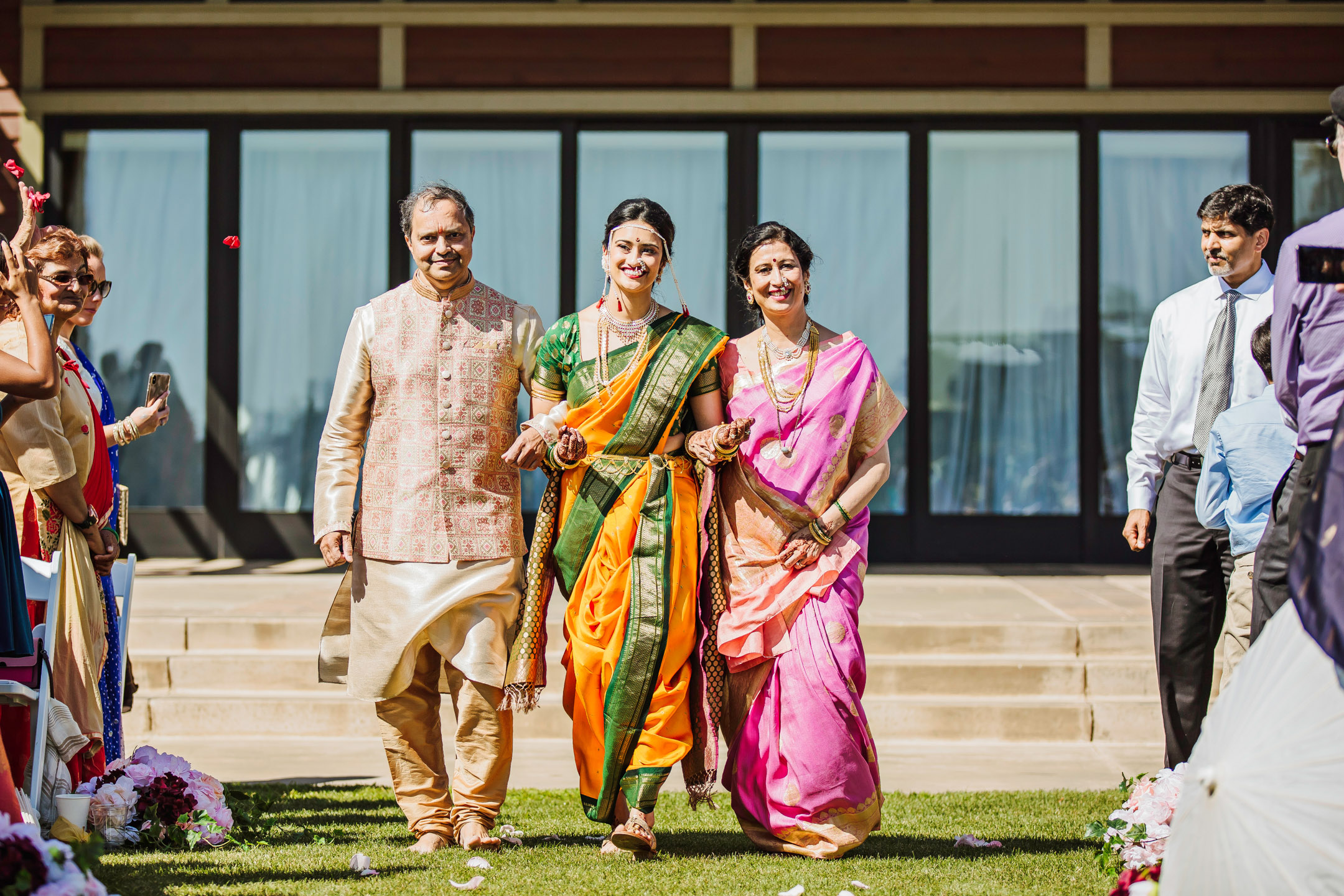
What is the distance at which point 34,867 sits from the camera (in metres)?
2.42

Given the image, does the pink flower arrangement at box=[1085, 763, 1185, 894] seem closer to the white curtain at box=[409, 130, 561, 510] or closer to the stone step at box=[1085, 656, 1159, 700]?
the stone step at box=[1085, 656, 1159, 700]

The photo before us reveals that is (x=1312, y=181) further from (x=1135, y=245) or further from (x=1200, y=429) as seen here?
(x=1200, y=429)

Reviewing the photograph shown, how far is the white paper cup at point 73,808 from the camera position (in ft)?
12.0

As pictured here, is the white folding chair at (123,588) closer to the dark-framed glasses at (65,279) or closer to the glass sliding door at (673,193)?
the dark-framed glasses at (65,279)

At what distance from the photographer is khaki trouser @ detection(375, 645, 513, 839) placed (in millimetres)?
4035

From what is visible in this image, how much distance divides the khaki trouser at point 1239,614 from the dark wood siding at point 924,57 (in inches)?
226

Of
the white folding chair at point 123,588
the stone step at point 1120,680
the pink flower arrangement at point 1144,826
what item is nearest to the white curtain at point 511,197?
the stone step at point 1120,680

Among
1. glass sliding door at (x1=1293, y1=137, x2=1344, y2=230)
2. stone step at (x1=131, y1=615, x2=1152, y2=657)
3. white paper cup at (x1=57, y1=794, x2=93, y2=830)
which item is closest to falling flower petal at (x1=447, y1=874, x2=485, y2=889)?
white paper cup at (x1=57, y1=794, x2=93, y2=830)

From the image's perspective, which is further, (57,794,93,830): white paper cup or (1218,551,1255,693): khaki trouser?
(1218,551,1255,693): khaki trouser

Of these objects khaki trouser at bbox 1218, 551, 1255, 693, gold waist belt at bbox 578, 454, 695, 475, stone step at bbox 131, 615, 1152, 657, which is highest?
gold waist belt at bbox 578, 454, 695, 475

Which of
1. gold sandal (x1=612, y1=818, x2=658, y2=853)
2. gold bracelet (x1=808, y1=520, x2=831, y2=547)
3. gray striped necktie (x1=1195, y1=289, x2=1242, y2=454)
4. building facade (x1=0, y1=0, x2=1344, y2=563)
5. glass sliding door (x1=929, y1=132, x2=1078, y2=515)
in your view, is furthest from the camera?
glass sliding door (x1=929, y1=132, x2=1078, y2=515)

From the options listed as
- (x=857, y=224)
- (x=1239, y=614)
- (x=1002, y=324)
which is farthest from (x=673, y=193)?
(x=1239, y=614)

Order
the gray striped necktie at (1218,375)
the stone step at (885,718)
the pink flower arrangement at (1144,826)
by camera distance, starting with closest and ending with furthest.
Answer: the pink flower arrangement at (1144,826) → the gray striped necktie at (1218,375) → the stone step at (885,718)

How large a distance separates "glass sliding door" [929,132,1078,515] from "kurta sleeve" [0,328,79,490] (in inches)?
255
